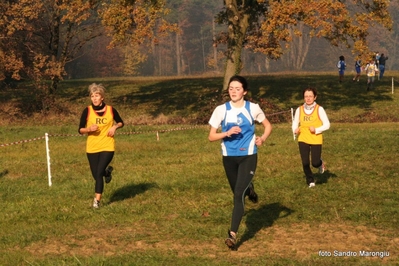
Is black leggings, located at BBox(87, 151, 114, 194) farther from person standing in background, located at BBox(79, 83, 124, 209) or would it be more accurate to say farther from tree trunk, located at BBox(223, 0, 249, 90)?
tree trunk, located at BBox(223, 0, 249, 90)

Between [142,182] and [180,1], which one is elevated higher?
[180,1]

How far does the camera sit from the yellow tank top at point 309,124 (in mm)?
12867

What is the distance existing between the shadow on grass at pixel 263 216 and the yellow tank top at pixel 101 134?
2.73m

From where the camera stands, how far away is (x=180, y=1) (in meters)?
117

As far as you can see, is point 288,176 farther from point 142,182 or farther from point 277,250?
point 277,250

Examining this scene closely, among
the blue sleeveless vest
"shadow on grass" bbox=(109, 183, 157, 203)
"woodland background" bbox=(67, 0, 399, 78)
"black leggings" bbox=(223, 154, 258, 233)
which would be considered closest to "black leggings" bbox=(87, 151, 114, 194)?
"shadow on grass" bbox=(109, 183, 157, 203)

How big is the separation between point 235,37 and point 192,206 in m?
21.4

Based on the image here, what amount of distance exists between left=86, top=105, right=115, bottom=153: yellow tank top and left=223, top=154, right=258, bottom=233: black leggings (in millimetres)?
3192

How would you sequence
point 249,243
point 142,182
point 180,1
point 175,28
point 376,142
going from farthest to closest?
1. point 180,1
2. point 175,28
3. point 376,142
4. point 142,182
5. point 249,243

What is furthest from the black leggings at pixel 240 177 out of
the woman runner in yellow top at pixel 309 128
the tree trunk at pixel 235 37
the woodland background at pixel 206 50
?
the woodland background at pixel 206 50

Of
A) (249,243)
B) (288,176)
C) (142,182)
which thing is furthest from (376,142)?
(249,243)

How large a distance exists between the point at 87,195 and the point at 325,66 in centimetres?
10954

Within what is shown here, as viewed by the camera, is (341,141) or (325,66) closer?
(341,141)

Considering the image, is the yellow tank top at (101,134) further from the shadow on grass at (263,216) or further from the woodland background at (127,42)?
the woodland background at (127,42)
